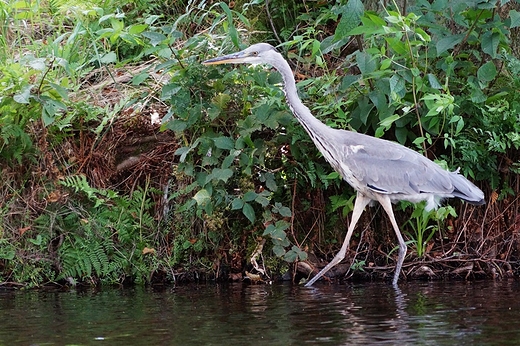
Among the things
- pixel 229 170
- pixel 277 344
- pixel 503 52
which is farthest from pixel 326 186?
pixel 277 344

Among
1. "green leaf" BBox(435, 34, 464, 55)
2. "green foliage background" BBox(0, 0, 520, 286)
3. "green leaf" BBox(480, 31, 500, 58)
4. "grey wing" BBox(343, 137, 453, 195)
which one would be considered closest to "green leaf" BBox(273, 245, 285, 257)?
"green foliage background" BBox(0, 0, 520, 286)

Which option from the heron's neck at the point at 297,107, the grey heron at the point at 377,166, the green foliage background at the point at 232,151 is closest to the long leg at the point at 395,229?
the grey heron at the point at 377,166

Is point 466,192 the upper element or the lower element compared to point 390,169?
lower

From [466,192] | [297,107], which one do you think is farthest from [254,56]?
[466,192]

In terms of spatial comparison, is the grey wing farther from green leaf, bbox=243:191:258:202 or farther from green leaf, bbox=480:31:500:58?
green leaf, bbox=480:31:500:58

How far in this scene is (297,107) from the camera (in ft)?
22.1

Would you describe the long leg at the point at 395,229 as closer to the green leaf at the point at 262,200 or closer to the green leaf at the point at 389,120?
the green leaf at the point at 389,120

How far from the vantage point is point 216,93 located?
7.08 metres

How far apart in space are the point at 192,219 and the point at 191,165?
0.56 m

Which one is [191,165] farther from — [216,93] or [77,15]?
[77,15]

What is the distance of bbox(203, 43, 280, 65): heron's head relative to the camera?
6.77 m

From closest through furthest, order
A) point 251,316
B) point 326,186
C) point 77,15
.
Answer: point 251,316, point 326,186, point 77,15

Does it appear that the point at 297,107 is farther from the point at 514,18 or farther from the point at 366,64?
the point at 514,18

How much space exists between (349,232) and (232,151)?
44.2 inches
